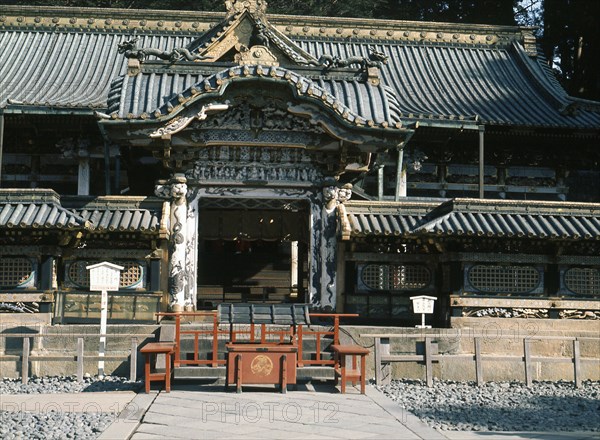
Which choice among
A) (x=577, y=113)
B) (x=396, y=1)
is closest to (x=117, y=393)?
(x=577, y=113)

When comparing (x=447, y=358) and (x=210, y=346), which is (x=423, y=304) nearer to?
(x=447, y=358)

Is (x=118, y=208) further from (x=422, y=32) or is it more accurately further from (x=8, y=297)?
Result: (x=422, y=32)

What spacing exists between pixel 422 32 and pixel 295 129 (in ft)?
43.0

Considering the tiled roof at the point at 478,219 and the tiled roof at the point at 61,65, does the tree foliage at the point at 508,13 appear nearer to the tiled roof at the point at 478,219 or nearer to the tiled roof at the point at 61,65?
the tiled roof at the point at 61,65

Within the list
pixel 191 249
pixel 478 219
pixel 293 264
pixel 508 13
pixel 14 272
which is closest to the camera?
pixel 14 272

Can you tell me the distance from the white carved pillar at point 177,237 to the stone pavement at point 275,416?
4.14 m

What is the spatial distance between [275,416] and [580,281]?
9.02 m

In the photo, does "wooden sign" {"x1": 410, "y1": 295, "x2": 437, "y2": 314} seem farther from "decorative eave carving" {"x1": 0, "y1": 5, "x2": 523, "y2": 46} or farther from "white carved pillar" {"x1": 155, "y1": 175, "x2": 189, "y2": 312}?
"decorative eave carving" {"x1": 0, "y1": 5, "x2": 523, "y2": 46}

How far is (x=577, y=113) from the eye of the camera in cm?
2269

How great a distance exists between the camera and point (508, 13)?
138 feet

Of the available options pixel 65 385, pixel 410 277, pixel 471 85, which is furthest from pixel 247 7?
pixel 65 385

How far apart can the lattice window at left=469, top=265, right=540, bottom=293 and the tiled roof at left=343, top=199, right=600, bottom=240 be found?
96 cm

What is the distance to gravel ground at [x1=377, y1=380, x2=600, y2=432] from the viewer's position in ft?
34.7

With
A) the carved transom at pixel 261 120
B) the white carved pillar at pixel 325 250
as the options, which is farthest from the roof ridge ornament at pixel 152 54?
the white carved pillar at pixel 325 250
